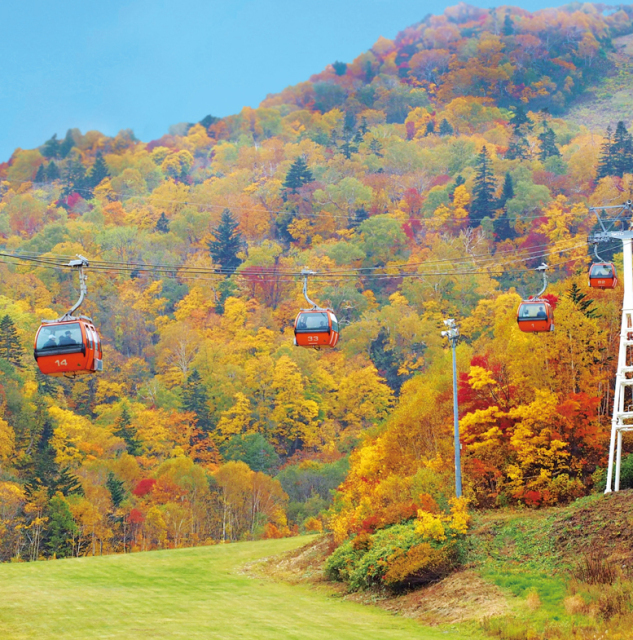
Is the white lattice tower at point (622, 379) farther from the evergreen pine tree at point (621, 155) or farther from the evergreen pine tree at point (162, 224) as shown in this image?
the evergreen pine tree at point (162, 224)

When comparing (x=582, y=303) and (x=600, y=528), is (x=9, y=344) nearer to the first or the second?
(x=582, y=303)

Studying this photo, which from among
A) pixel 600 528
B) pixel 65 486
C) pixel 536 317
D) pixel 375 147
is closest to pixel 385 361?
pixel 65 486

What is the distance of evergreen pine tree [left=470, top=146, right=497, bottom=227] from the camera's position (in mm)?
143500

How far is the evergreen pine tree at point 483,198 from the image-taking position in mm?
143500

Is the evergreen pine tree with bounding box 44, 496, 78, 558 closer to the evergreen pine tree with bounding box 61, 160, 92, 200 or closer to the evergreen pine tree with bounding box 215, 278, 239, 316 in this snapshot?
the evergreen pine tree with bounding box 215, 278, 239, 316

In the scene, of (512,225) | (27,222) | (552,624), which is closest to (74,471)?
(552,624)

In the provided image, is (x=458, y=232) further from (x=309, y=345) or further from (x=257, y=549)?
(x=309, y=345)

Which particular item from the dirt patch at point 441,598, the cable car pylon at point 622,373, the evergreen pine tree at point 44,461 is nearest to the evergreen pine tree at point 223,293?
the evergreen pine tree at point 44,461

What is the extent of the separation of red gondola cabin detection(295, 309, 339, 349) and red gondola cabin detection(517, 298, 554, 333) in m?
7.67

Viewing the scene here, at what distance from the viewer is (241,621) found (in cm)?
2702

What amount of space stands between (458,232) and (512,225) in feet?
33.6

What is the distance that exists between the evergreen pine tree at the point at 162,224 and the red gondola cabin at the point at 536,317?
135 m

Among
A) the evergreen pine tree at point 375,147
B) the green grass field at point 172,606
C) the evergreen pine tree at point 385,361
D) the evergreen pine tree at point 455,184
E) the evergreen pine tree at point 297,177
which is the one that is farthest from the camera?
the evergreen pine tree at point 375,147

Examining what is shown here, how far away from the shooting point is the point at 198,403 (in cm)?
10169
